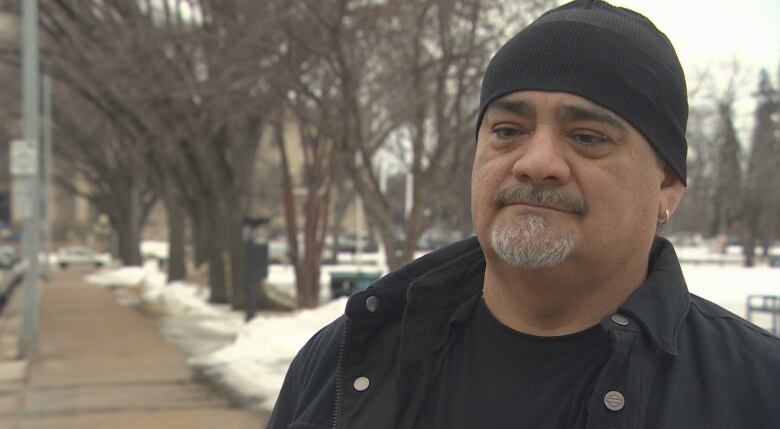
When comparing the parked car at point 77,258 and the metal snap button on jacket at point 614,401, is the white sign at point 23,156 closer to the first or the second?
the metal snap button on jacket at point 614,401

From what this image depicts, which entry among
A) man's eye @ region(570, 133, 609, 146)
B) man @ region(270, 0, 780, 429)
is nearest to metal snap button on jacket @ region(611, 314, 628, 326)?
man @ region(270, 0, 780, 429)

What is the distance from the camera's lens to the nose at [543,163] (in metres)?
1.92

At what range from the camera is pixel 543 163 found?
1920 millimetres

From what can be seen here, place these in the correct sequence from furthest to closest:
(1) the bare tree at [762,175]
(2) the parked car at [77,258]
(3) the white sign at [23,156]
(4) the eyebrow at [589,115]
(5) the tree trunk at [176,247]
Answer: (2) the parked car at [77,258], (1) the bare tree at [762,175], (5) the tree trunk at [176,247], (3) the white sign at [23,156], (4) the eyebrow at [589,115]

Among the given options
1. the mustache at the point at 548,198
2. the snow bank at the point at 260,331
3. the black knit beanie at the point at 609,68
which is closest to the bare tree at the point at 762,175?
the snow bank at the point at 260,331

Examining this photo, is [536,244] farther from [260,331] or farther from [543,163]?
[260,331]

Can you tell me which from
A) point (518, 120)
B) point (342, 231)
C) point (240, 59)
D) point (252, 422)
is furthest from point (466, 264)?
point (342, 231)

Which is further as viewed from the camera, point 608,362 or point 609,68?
point 609,68

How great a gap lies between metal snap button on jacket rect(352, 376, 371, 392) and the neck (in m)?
0.35

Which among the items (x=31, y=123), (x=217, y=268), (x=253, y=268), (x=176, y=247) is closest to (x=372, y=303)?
(x=31, y=123)

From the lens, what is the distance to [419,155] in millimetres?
12344

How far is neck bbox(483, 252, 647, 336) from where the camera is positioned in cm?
197

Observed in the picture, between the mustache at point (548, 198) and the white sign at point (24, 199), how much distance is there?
13.3 meters

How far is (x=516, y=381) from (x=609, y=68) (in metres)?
0.69
